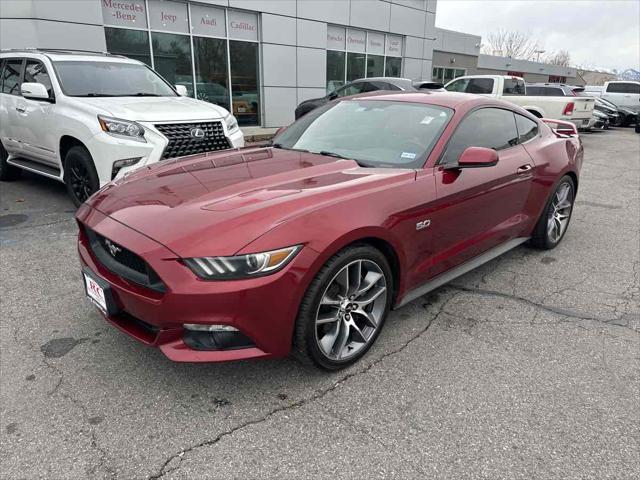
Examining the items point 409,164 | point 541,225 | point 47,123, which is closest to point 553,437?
point 409,164

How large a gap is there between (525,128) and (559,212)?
1.07 meters

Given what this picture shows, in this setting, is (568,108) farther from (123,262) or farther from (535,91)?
(123,262)

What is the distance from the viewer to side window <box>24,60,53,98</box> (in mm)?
5980

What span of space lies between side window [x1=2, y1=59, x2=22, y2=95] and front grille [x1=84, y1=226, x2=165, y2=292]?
5.07m

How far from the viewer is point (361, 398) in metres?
2.56

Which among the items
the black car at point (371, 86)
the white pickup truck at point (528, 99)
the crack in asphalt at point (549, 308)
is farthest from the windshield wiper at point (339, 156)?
the white pickup truck at point (528, 99)

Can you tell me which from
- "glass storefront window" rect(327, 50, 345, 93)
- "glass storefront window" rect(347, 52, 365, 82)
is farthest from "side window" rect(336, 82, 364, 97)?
"glass storefront window" rect(347, 52, 365, 82)

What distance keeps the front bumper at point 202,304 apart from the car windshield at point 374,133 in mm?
1257

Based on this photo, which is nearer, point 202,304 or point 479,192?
point 202,304

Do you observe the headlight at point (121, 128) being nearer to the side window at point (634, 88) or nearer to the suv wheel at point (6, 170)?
the suv wheel at point (6, 170)

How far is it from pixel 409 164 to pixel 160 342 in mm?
1897

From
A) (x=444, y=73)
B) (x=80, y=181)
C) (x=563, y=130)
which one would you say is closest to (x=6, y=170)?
(x=80, y=181)

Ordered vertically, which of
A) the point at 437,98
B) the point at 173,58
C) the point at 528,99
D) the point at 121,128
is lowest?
the point at 528,99

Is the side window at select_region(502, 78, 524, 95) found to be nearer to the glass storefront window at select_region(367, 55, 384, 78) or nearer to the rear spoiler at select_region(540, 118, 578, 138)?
the glass storefront window at select_region(367, 55, 384, 78)
